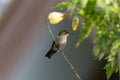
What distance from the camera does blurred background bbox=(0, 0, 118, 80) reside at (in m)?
1.30

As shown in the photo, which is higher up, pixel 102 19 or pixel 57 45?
pixel 102 19

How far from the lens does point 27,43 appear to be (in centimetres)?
133

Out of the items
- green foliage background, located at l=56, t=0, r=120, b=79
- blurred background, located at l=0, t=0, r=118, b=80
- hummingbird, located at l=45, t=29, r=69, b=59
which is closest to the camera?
green foliage background, located at l=56, t=0, r=120, b=79

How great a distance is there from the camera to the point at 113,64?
Answer: 698 mm

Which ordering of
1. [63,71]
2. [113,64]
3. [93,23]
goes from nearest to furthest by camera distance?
1. [93,23]
2. [113,64]
3. [63,71]

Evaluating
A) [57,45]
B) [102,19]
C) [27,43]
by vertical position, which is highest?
[102,19]

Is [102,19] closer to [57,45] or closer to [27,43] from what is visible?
[57,45]

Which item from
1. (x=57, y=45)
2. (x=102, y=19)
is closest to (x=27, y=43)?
(x=57, y=45)

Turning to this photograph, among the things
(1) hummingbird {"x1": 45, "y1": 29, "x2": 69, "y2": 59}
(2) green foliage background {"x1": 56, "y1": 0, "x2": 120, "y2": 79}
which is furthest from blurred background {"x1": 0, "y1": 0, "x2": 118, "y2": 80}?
(2) green foliage background {"x1": 56, "y1": 0, "x2": 120, "y2": 79}

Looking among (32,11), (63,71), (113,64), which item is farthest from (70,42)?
(113,64)

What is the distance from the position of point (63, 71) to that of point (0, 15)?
1.46ft

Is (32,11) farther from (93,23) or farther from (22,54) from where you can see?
(93,23)

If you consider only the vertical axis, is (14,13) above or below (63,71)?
above

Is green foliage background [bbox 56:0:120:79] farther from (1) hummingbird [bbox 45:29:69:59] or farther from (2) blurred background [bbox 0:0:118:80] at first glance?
(2) blurred background [bbox 0:0:118:80]
